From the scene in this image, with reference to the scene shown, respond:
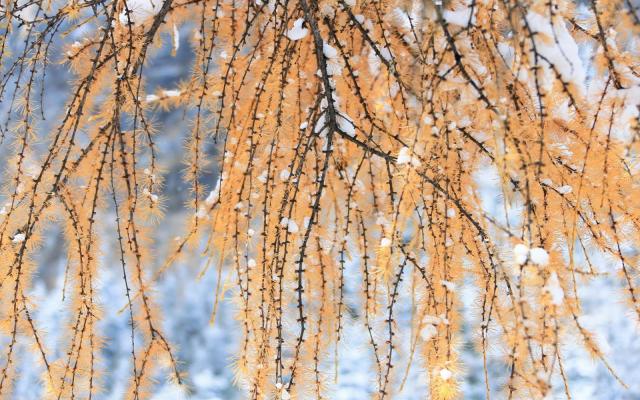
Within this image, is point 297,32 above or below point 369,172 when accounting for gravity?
above

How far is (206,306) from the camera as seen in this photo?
11.2 ft

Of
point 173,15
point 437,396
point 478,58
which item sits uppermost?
point 173,15

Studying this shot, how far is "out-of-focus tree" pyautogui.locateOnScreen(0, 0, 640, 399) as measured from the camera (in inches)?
27.5

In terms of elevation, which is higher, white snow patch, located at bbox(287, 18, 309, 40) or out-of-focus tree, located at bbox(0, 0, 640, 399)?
white snow patch, located at bbox(287, 18, 309, 40)

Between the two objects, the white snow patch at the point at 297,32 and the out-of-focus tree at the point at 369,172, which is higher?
the white snow patch at the point at 297,32

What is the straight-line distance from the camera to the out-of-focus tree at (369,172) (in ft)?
2.29

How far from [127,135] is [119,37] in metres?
0.19

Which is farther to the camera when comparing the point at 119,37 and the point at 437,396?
the point at 119,37

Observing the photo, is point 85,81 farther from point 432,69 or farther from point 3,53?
point 432,69

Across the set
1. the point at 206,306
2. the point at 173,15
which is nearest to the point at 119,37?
the point at 173,15

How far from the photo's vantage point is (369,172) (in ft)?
3.28

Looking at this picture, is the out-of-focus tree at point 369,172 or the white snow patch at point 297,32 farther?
the white snow patch at point 297,32

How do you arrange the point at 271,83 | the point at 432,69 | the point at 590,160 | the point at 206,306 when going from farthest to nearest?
the point at 206,306 → the point at 271,83 → the point at 590,160 → the point at 432,69

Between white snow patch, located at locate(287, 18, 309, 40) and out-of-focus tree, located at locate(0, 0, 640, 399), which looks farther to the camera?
white snow patch, located at locate(287, 18, 309, 40)
